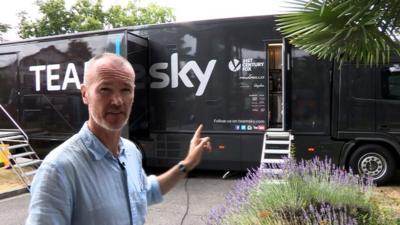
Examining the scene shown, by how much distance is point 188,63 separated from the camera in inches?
363

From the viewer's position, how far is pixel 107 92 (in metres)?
1.83

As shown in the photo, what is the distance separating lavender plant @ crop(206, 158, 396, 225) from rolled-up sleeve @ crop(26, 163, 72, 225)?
7.23ft

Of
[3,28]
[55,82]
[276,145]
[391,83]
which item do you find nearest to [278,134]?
[276,145]

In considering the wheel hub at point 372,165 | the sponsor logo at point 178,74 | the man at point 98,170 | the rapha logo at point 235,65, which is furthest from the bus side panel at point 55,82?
the man at point 98,170

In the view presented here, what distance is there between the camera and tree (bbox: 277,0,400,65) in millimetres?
4223

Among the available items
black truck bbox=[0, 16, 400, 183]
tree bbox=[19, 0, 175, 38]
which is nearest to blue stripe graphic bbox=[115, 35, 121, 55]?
black truck bbox=[0, 16, 400, 183]

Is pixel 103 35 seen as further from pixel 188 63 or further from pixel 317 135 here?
pixel 317 135

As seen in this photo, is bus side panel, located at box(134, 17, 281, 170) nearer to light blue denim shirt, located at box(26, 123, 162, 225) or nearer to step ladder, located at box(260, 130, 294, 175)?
step ladder, located at box(260, 130, 294, 175)

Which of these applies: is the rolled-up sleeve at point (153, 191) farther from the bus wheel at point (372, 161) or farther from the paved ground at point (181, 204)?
the bus wheel at point (372, 161)

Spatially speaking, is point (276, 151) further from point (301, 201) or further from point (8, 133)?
point (8, 133)

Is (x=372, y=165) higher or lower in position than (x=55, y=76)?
lower

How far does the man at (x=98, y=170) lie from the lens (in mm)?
1568

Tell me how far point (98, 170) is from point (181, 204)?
5.82m

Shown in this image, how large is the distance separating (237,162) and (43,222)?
7.51 m
